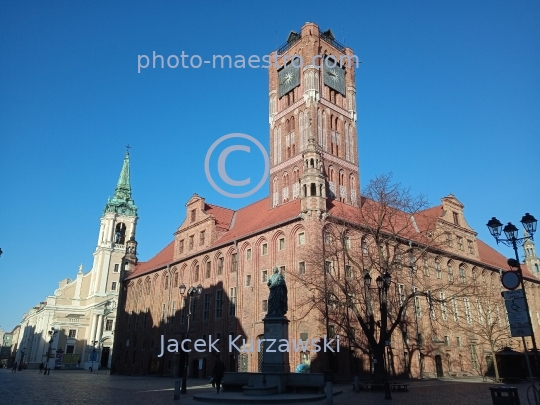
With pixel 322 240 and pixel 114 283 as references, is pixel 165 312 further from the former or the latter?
pixel 114 283

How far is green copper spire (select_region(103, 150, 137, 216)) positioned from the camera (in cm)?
8919

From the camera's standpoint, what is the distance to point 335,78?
161 feet

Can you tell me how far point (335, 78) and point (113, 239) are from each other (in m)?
57.9

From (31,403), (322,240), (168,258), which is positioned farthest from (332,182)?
(31,403)

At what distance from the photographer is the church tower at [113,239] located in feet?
268

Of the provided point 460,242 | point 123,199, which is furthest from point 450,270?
point 123,199

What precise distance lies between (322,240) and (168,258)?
2643 cm

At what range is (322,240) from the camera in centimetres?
3344

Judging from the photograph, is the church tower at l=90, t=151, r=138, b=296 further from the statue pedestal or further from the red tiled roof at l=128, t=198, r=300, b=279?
the statue pedestal

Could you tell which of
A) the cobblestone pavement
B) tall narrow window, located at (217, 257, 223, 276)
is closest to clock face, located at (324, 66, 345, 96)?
tall narrow window, located at (217, 257, 223, 276)

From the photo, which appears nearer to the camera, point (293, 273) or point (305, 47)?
point (293, 273)

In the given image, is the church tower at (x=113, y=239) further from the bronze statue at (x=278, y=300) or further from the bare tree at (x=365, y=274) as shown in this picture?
the bronze statue at (x=278, y=300)

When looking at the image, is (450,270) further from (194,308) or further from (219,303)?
(194,308)

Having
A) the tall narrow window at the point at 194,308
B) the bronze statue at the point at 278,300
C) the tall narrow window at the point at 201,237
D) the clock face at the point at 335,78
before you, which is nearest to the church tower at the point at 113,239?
the tall narrow window at the point at 201,237
